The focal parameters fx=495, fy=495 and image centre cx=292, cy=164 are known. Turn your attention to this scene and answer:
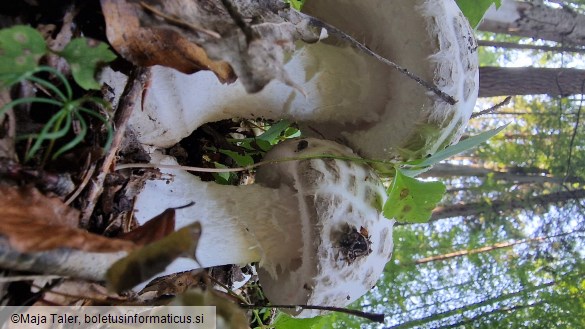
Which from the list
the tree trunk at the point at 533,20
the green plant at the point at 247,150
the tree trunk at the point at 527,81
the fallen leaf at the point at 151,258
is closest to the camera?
the fallen leaf at the point at 151,258

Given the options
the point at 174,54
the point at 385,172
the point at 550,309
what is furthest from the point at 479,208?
the point at 174,54

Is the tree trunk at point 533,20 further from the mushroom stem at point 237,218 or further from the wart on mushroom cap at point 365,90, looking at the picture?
the mushroom stem at point 237,218

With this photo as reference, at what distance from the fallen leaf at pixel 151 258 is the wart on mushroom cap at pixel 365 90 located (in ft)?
1.28

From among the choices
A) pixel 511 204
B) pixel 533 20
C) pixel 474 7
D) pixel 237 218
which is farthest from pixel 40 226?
pixel 511 204

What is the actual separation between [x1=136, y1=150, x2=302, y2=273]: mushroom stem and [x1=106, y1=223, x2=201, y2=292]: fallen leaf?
0.41 meters

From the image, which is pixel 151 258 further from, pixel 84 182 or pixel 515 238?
pixel 515 238

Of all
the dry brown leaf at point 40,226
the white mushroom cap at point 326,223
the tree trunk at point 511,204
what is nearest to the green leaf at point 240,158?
the white mushroom cap at point 326,223

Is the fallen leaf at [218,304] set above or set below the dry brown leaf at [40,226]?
below

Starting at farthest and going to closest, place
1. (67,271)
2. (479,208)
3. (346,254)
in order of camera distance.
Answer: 1. (479,208)
2. (346,254)
3. (67,271)

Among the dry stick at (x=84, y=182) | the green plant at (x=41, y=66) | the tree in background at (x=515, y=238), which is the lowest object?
the tree in background at (x=515, y=238)

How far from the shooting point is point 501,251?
5844mm

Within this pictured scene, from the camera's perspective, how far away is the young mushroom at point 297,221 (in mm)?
921

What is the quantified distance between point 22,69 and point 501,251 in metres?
6.08

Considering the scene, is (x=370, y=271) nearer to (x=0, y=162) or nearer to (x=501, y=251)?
(x=0, y=162)
